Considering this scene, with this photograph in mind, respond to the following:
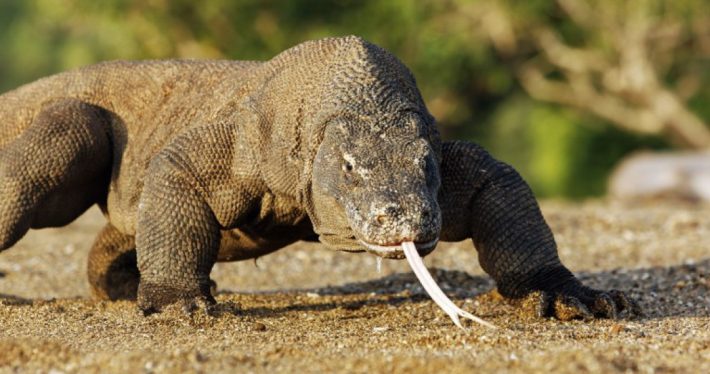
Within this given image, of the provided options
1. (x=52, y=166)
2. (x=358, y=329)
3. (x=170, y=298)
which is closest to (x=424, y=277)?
(x=358, y=329)

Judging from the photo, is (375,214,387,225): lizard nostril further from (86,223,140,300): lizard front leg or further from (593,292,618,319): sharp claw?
(86,223,140,300): lizard front leg

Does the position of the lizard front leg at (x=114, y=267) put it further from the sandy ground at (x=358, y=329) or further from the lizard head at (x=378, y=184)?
the lizard head at (x=378, y=184)

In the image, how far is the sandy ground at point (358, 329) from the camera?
4926 millimetres

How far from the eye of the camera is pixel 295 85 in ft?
20.9

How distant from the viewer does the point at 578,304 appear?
6.31 meters

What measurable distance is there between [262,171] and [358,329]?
0.90 m

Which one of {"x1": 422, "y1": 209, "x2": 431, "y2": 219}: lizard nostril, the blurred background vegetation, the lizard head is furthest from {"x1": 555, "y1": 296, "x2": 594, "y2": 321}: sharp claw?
the blurred background vegetation

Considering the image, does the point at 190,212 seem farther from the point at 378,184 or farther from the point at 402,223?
the point at 402,223

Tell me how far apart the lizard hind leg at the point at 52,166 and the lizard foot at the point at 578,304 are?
2664mm

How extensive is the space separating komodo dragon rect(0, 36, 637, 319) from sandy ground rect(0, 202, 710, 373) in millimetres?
317

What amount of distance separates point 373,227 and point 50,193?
2.71 meters

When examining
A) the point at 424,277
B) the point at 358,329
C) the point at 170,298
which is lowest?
the point at 170,298

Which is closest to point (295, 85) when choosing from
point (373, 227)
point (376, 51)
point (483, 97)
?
point (376, 51)

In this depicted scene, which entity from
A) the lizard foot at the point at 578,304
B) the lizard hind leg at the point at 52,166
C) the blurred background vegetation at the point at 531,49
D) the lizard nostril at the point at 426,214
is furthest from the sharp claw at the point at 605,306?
the blurred background vegetation at the point at 531,49
